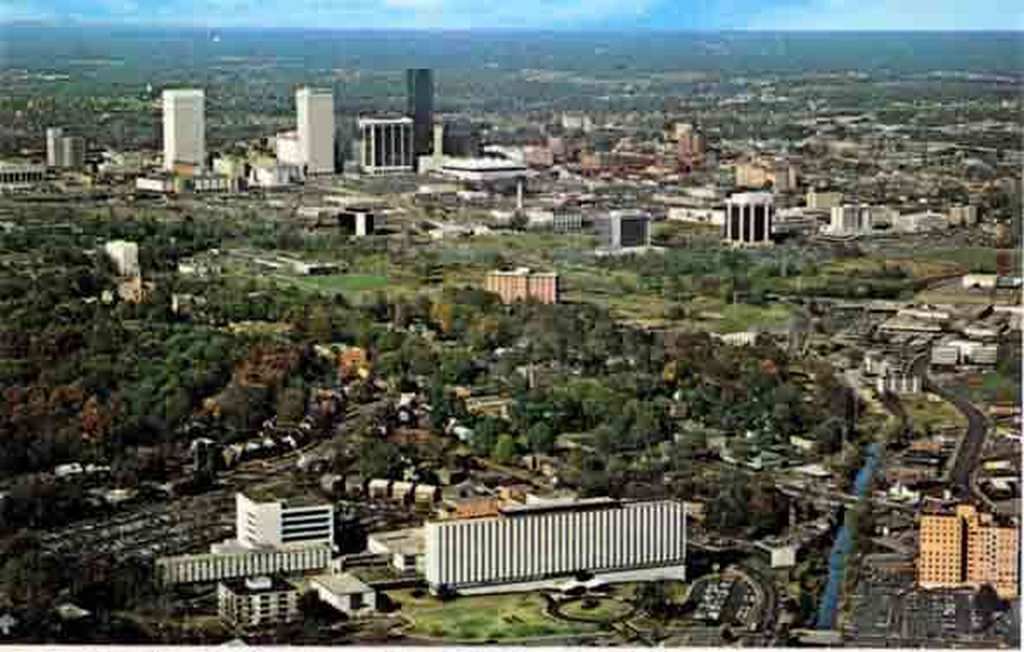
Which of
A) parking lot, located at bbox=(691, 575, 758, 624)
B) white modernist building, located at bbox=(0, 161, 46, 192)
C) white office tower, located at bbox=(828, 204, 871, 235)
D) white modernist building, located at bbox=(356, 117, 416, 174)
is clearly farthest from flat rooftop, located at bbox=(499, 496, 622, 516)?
white modernist building, located at bbox=(0, 161, 46, 192)

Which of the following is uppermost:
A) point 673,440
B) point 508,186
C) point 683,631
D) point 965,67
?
point 965,67

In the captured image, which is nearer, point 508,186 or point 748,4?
point 748,4

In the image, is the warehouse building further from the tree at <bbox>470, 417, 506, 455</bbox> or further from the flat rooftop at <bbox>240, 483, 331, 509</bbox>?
the tree at <bbox>470, 417, 506, 455</bbox>

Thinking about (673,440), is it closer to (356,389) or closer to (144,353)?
(356,389)

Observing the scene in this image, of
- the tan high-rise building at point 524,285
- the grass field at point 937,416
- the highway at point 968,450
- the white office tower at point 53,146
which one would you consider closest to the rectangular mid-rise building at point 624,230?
the tan high-rise building at point 524,285

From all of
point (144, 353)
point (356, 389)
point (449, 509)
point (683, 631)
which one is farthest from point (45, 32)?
point (683, 631)

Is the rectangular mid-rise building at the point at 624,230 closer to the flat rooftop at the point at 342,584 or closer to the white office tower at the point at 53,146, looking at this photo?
the flat rooftop at the point at 342,584
